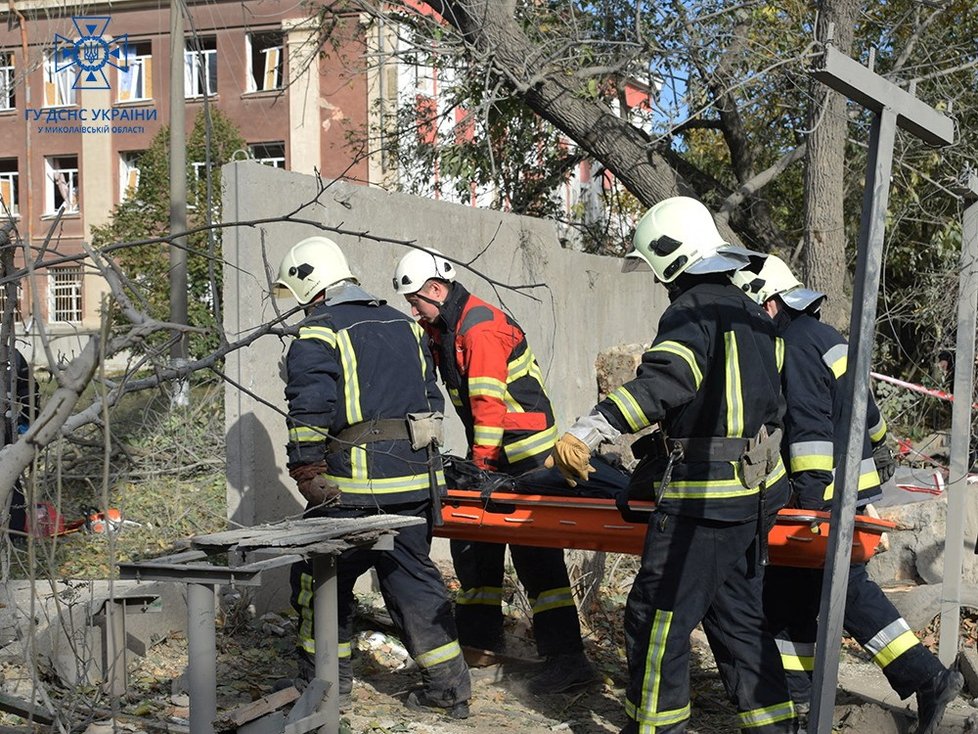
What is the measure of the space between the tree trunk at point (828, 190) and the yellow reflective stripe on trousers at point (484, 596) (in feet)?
12.7

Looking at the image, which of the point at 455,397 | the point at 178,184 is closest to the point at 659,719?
the point at 455,397

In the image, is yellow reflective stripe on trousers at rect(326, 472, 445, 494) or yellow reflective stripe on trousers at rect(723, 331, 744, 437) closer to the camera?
yellow reflective stripe on trousers at rect(723, 331, 744, 437)

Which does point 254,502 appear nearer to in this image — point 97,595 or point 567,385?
point 97,595

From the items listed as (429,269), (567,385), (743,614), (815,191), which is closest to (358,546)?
(743,614)

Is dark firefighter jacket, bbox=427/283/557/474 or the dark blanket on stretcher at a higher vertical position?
dark firefighter jacket, bbox=427/283/557/474

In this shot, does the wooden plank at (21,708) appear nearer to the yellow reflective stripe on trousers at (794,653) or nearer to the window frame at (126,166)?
the yellow reflective stripe on trousers at (794,653)

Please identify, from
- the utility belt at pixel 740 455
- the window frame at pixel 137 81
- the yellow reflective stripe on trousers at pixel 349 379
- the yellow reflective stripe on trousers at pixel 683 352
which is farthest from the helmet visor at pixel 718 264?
the window frame at pixel 137 81

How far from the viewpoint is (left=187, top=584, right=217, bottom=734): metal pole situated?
3.32m

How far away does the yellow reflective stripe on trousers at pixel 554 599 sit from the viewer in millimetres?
5309

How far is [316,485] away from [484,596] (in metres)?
1.40

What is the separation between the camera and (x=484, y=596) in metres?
5.61

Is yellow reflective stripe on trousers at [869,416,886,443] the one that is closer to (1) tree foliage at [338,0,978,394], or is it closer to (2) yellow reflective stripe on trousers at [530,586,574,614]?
(2) yellow reflective stripe on trousers at [530,586,574,614]

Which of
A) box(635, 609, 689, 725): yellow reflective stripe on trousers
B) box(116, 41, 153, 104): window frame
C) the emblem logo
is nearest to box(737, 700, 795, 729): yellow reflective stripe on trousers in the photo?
box(635, 609, 689, 725): yellow reflective stripe on trousers

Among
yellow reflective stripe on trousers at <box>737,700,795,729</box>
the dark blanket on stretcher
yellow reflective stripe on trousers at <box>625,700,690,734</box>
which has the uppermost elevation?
the dark blanket on stretcher
